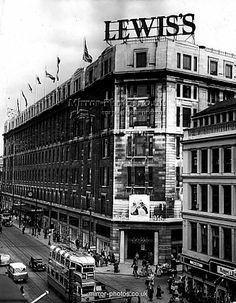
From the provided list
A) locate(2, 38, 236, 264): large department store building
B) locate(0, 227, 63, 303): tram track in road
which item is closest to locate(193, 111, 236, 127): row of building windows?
locate(2, 38, 236, 264): large department store building

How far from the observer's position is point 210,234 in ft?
130

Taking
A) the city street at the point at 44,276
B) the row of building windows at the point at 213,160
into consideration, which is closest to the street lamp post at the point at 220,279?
the city street at the point at 44,276

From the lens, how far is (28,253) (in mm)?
64000

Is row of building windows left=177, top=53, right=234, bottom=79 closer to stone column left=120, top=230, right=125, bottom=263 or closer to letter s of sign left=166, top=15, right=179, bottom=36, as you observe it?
letter s of sign left=166, top=15, right=179, bottom=36

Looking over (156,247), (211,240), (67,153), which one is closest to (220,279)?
(211,240)

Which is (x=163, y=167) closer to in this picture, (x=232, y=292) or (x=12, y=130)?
(x=232, y=292)

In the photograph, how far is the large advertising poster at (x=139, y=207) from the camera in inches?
2320

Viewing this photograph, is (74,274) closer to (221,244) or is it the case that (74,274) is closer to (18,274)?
(18,274)

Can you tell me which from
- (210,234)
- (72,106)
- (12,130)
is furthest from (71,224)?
(12,130)

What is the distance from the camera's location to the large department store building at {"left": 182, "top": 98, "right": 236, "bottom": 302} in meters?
37.3

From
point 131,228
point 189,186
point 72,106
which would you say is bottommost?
point 131,228

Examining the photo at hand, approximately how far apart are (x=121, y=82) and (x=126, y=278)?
26.6 meters

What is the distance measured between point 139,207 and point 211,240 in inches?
805

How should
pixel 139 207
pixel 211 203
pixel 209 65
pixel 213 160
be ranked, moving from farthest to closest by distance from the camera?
1. pixel 209 65
2. pixel 139 207
3. pixel 213 160
4. pixel 211 203
